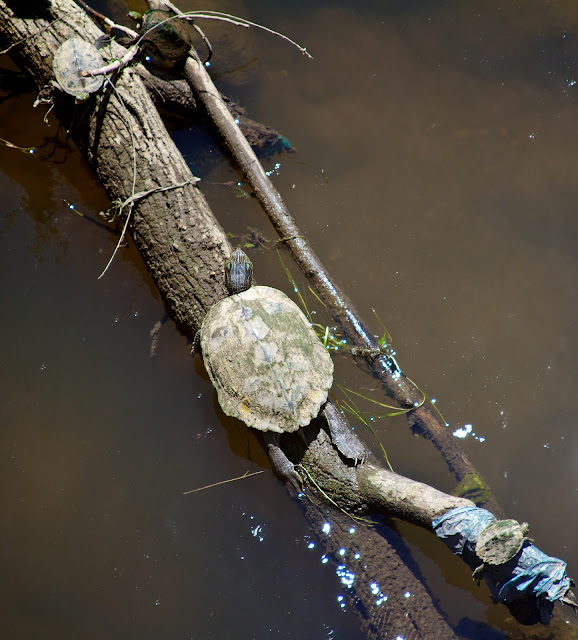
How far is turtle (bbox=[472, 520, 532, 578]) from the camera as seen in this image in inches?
99.7

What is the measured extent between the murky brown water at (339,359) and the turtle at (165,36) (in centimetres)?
73

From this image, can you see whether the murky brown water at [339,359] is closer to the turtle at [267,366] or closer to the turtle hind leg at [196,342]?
the turtle hind leg at [196,342]

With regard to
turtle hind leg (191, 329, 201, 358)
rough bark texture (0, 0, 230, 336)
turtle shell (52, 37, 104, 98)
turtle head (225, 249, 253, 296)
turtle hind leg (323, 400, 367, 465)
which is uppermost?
turtle shell (52, 37, 104, 98)

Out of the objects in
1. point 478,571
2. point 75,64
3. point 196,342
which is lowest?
point 478,571

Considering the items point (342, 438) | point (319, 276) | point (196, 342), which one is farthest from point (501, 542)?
point (196, 342)

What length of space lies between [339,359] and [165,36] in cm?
266

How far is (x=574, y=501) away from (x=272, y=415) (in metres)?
2.45

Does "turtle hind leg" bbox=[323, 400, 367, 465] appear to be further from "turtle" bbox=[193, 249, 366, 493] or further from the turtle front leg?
the turtle front leg

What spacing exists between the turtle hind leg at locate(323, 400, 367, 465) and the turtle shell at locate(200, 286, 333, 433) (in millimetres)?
206

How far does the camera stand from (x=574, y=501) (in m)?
3.63

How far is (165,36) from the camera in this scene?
133 inches

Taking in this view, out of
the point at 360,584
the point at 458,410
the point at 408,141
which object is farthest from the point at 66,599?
the point at 408,141

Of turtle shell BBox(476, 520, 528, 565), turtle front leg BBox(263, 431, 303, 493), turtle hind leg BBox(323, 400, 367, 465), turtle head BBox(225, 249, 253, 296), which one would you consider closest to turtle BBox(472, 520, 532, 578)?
turtle shell BBox(476, 520, 528, 565)

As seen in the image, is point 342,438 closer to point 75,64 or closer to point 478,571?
point 478,571
